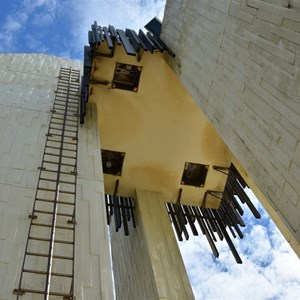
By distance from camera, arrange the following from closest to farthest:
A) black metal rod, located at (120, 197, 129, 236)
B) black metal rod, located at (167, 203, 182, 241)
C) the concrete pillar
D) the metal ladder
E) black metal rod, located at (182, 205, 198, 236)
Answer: the metal ladder → the concrete pillar → black metal rod, located at (120, 197, 129, 236) → black metal rod, located at (167, 203, 182, 241) → black metal rod, located at (182, 205, 198, 236)

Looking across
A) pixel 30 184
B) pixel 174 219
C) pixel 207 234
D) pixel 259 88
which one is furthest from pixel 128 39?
pixel 259 88

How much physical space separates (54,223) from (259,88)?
9.04ft

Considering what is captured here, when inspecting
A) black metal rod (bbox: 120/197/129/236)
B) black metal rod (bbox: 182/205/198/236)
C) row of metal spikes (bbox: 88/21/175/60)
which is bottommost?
black metal rod (bbox: 182/205/198/236)

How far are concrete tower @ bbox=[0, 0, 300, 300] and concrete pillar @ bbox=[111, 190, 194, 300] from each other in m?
0.03

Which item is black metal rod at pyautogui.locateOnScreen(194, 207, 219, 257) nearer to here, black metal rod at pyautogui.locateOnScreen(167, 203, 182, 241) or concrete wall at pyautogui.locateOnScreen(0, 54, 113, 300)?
black metal rod at pyautogui.locateOnScreen(167, 203, 182, 241)

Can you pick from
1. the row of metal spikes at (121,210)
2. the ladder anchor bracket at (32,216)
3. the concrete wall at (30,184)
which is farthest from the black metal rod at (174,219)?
the ladder anchor bracket at (32,216)

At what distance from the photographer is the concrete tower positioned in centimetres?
410

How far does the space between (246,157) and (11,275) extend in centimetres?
268

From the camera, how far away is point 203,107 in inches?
248

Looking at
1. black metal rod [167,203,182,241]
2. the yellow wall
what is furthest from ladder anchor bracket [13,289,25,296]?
black metal rod [167,203,182,241]

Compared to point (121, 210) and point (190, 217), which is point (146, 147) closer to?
point (121, 210)

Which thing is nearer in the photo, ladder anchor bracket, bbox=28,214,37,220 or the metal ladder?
the metal ladder

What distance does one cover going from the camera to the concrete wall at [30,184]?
4.22m

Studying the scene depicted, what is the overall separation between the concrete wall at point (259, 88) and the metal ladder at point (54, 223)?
2.12 meters
